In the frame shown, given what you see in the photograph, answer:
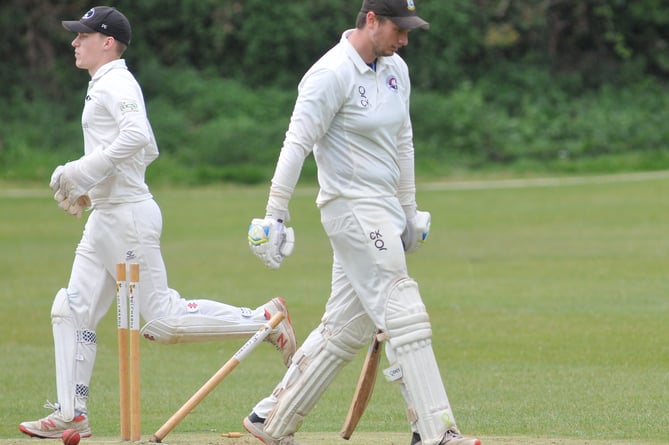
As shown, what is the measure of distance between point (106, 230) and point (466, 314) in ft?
20.2

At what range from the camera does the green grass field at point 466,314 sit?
26.1 ft

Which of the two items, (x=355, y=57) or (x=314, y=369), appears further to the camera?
(x=314, y=369)

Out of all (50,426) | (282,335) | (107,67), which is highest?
(107,67)

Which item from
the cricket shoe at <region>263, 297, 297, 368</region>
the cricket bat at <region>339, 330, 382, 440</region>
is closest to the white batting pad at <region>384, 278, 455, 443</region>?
the cricket bat at <region>339, 330, 382, 440</region>

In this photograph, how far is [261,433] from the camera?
A: 6.47 meters

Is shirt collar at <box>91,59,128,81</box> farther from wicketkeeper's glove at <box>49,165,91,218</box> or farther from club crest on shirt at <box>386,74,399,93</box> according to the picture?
club crest on shirt at <box>386,74,399,93</box>

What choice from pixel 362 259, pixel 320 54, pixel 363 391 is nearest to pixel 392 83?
pixel 362 259

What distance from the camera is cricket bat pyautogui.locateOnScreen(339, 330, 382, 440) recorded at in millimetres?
6496

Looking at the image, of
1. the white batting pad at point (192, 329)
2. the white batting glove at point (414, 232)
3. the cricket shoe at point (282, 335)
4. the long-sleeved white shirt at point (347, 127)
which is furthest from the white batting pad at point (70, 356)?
the white batting glove at point (414, 232)

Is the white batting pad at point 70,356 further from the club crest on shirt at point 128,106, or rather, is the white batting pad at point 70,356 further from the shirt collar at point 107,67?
the shirt collar at point 107,67

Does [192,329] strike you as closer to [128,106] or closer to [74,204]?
[74,204]

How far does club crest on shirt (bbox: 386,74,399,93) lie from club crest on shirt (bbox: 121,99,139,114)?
1556 millimetres

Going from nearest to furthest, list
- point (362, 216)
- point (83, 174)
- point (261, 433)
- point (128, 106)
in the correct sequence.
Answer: point (362, 216) → point (261, 433) → point (83, 174) → point (128, 106)

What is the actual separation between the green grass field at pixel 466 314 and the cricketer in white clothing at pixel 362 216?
73 centimetres
